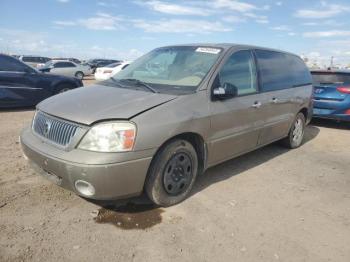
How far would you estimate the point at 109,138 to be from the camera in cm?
312

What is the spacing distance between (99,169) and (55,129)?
2.34 feet

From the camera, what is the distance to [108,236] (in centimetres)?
316

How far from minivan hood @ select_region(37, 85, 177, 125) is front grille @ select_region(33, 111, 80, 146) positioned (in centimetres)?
6

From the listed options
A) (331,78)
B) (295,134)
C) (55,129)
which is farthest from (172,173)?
(331,78)

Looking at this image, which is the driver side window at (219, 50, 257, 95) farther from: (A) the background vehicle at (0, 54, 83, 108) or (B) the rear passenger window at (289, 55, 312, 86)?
(A) the background vehicle at (0, 54, 83, 108)

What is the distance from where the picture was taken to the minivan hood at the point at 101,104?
128 inches

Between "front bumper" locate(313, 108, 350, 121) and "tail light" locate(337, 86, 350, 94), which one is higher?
"tail light" locate(337, 86, 350, 94)

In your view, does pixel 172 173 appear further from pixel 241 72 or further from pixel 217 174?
pixel 241 72

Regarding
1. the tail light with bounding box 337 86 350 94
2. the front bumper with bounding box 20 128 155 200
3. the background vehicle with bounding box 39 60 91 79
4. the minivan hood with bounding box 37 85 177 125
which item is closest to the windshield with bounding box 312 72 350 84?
the tail light with bounding box 337 86 350 94

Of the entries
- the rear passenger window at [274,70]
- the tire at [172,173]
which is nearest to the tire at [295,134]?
the rear passenger window at [274,70]

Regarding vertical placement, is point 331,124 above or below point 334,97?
below

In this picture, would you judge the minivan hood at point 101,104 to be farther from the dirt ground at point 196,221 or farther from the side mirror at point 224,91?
the dirt ground at point 196,221

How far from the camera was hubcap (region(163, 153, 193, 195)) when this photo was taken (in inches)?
143

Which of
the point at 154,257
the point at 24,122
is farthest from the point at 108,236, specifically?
the point at 24,122
